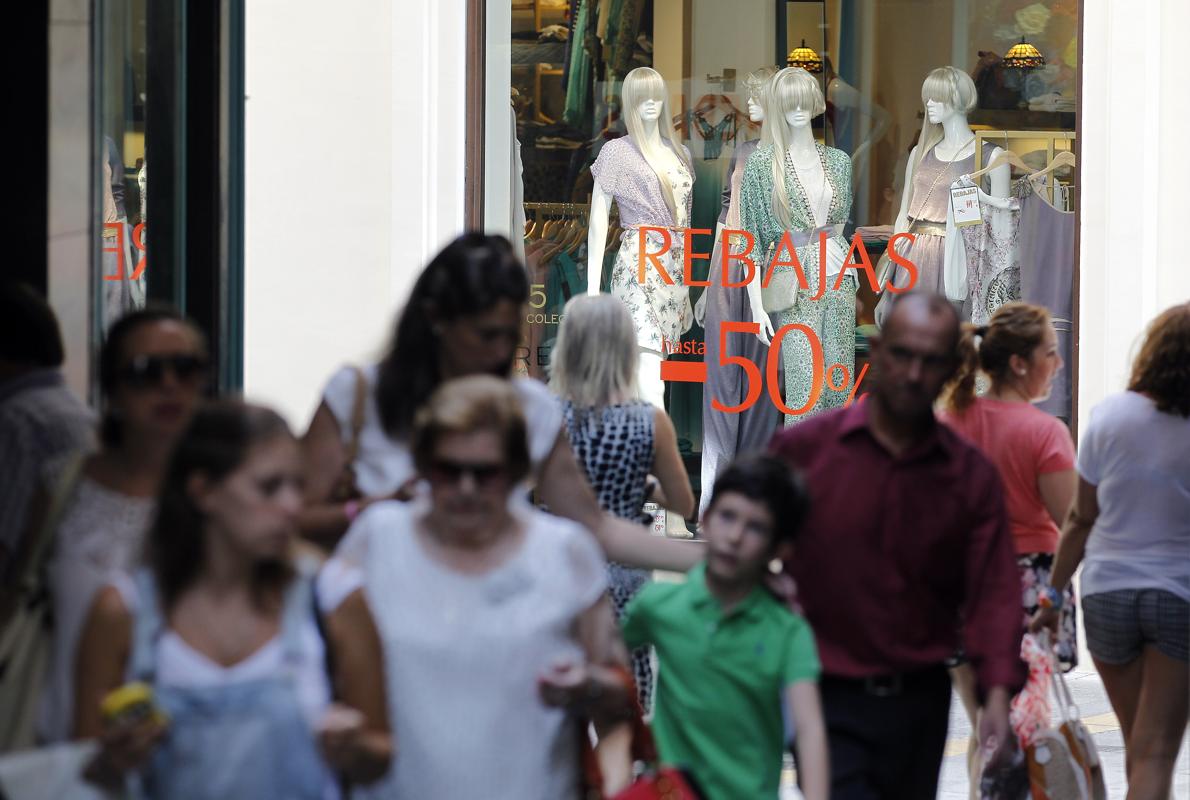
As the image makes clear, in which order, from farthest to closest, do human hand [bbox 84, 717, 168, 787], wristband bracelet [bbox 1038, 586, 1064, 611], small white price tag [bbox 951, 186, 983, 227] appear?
small white price tag [bbox 951, 186, 983, 227] < wristband bracelet [bbox 1038, 586, 1064, 611] < human hand [bbox 84, 717, 168, 787]

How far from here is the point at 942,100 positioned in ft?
33.1

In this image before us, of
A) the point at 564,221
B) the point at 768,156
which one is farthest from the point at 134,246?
the point at 768,156

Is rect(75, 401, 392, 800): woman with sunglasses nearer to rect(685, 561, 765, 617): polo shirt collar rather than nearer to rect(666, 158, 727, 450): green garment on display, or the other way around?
rect(685, 561, 765, 617): polo shirt collar

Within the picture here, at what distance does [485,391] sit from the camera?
334cm

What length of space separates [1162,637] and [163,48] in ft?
10.8

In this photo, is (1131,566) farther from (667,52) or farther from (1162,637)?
(667,52)

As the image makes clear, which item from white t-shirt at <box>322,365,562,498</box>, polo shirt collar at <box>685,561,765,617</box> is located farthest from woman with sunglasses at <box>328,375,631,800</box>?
polo shirt collar at <box>685,561,765,617</box>

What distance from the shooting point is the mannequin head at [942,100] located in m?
10.0

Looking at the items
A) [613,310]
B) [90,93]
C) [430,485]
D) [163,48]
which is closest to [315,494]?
[430,485]

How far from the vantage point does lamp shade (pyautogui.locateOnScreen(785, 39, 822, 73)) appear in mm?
10227

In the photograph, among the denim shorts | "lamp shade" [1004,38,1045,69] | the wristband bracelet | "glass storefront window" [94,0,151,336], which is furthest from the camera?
"lamp shade" [1004,38,1045,69]

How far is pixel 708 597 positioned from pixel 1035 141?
6.29 meters

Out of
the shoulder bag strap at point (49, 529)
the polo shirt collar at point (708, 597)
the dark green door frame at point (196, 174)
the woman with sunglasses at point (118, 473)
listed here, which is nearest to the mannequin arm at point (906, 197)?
the dark green door frame at point (196, 174)

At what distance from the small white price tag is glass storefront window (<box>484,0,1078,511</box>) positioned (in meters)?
0.04
